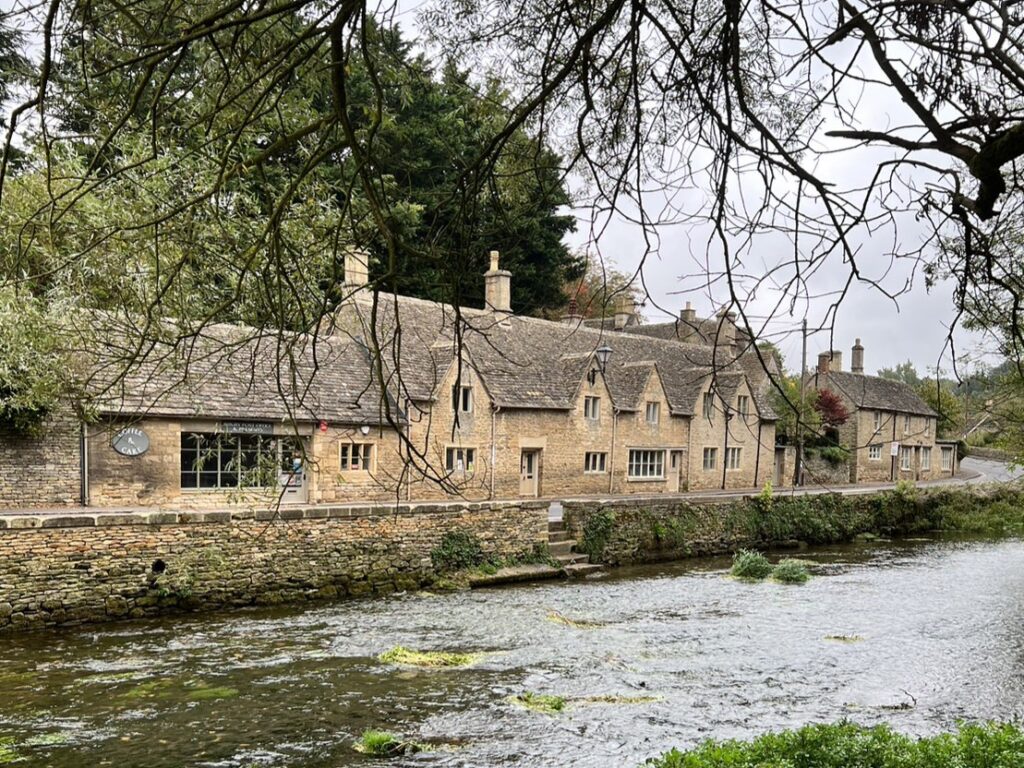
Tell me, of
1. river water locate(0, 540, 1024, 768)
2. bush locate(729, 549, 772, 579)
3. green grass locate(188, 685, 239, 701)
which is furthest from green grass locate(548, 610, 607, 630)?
bush locate(729, 549, 772, 579)

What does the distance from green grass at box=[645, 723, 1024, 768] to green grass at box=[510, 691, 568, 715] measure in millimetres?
3787

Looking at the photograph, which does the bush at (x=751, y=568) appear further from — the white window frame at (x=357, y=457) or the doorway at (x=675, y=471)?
the doorway at (x=675, y=471)

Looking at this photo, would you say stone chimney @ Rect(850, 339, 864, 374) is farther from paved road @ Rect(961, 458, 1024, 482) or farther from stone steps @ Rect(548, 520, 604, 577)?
stone steps @ Rect(548, 520, 604, 577)

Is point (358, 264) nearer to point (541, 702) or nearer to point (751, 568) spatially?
point (541, 702)

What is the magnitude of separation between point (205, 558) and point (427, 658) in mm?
5875

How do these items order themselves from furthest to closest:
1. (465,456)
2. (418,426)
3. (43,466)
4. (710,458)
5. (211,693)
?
(710,458)
(465,456)
(418,426)
(43,466)
(211,693)

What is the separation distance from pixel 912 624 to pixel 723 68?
1636cm

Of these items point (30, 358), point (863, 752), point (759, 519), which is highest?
point (30, 358)

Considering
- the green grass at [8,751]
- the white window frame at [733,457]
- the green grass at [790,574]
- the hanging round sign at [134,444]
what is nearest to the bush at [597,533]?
the green grass at [790,574]

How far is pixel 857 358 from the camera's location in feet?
196

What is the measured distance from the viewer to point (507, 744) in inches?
392

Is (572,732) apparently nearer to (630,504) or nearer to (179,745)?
(179,745)

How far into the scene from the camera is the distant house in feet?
158

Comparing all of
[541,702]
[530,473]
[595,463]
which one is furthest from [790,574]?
[541,702]
